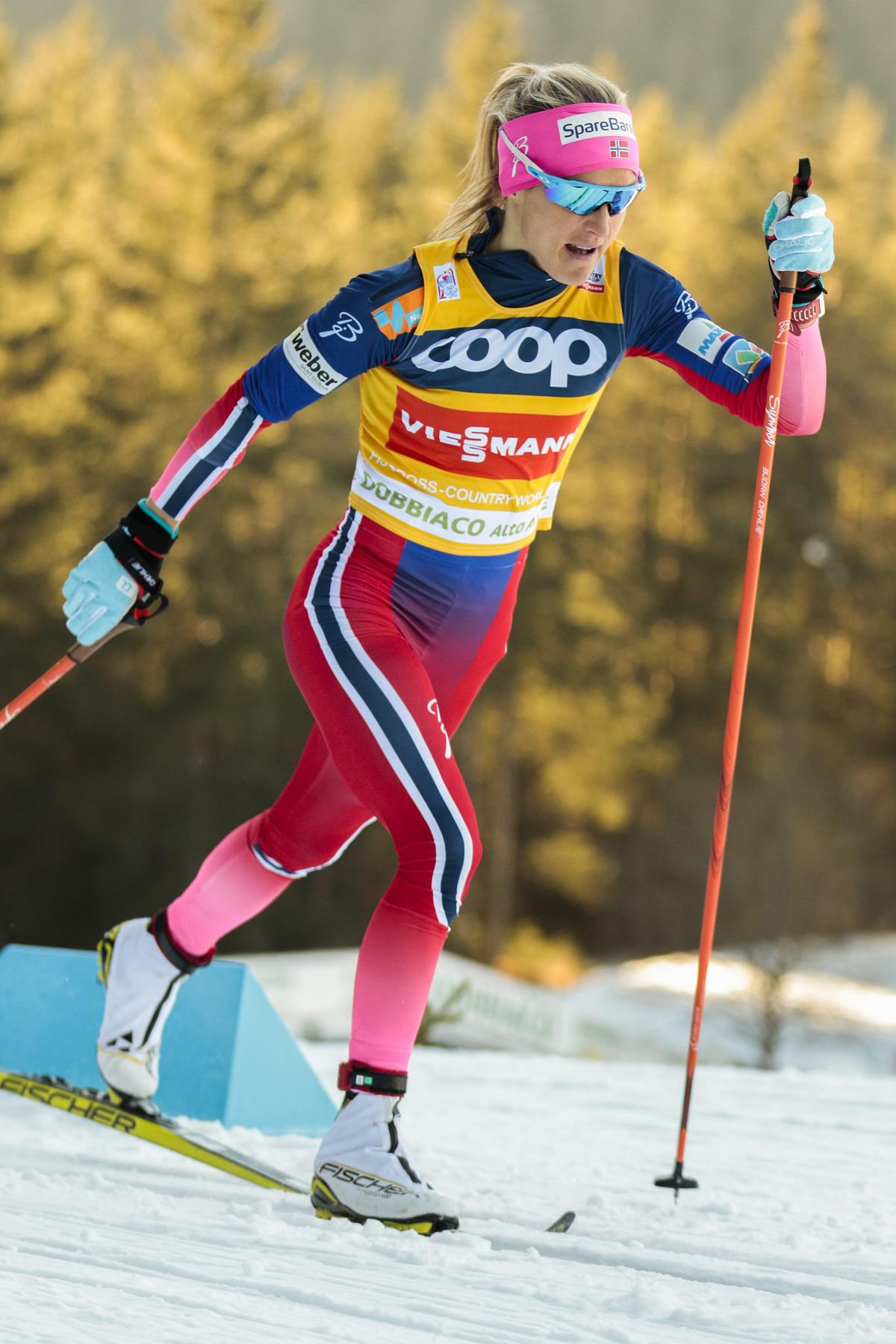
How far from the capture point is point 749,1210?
8.71 feet

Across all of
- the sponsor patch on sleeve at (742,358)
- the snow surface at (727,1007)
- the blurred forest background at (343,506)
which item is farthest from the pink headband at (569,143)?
the blurred forest background at (343,506)

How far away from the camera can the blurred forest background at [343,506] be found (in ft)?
65.5

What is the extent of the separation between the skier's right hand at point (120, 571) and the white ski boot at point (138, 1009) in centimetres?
69

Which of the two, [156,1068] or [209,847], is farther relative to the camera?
[209,847]

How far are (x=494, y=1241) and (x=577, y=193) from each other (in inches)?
69.9

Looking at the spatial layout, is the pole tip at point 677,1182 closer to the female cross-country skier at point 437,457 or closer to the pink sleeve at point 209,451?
the female cross-country skier at point 437,457

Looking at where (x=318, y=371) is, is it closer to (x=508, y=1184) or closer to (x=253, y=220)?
(x=508, y=1184)

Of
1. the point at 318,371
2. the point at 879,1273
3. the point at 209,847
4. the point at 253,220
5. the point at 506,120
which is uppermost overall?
the point at 253,220

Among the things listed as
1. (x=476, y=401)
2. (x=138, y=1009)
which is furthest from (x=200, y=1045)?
(x=476, y=401)

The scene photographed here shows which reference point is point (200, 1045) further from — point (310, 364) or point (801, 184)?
point (801, 184)

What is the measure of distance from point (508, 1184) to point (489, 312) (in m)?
1.63

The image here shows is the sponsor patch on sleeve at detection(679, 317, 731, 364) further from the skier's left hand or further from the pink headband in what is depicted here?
the pink headband

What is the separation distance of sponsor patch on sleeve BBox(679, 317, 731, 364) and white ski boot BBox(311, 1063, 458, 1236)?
1454mm

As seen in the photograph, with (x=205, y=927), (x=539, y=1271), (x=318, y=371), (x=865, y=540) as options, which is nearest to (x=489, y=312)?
(x=318, y=371)
